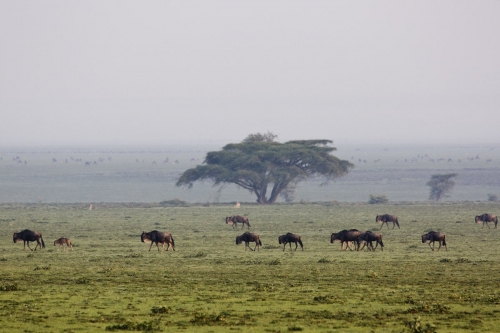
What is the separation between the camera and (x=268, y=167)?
233 feet

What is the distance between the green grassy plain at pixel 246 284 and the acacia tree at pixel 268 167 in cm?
2677

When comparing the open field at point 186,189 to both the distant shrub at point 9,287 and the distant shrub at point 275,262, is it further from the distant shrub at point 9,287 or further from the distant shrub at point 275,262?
the distant shrub at point 9,287

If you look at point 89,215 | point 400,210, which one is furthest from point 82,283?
point 400,210

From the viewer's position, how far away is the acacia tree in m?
70.8

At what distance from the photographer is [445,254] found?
31.7m

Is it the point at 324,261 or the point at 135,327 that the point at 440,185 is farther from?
the point at 135,327

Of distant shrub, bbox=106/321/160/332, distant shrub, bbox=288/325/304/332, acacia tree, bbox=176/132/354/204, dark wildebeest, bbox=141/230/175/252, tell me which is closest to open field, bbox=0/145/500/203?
acacia tree, bbox=176/132/354/204

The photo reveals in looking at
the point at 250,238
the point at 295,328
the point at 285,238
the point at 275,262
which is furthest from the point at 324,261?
the point at 295,328

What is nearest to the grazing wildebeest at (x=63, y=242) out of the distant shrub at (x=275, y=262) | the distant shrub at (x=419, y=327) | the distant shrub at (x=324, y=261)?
the distant shrub at (x=275, y=262)

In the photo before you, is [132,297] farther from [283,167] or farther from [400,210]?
[283,167]

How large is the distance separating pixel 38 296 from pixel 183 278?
5.09m

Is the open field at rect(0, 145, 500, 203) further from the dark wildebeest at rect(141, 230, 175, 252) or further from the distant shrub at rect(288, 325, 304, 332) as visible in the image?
the distant shrub at rect(288, 325, 304, 332)

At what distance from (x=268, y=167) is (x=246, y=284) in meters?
47.7

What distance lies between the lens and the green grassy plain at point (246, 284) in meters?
17.8
